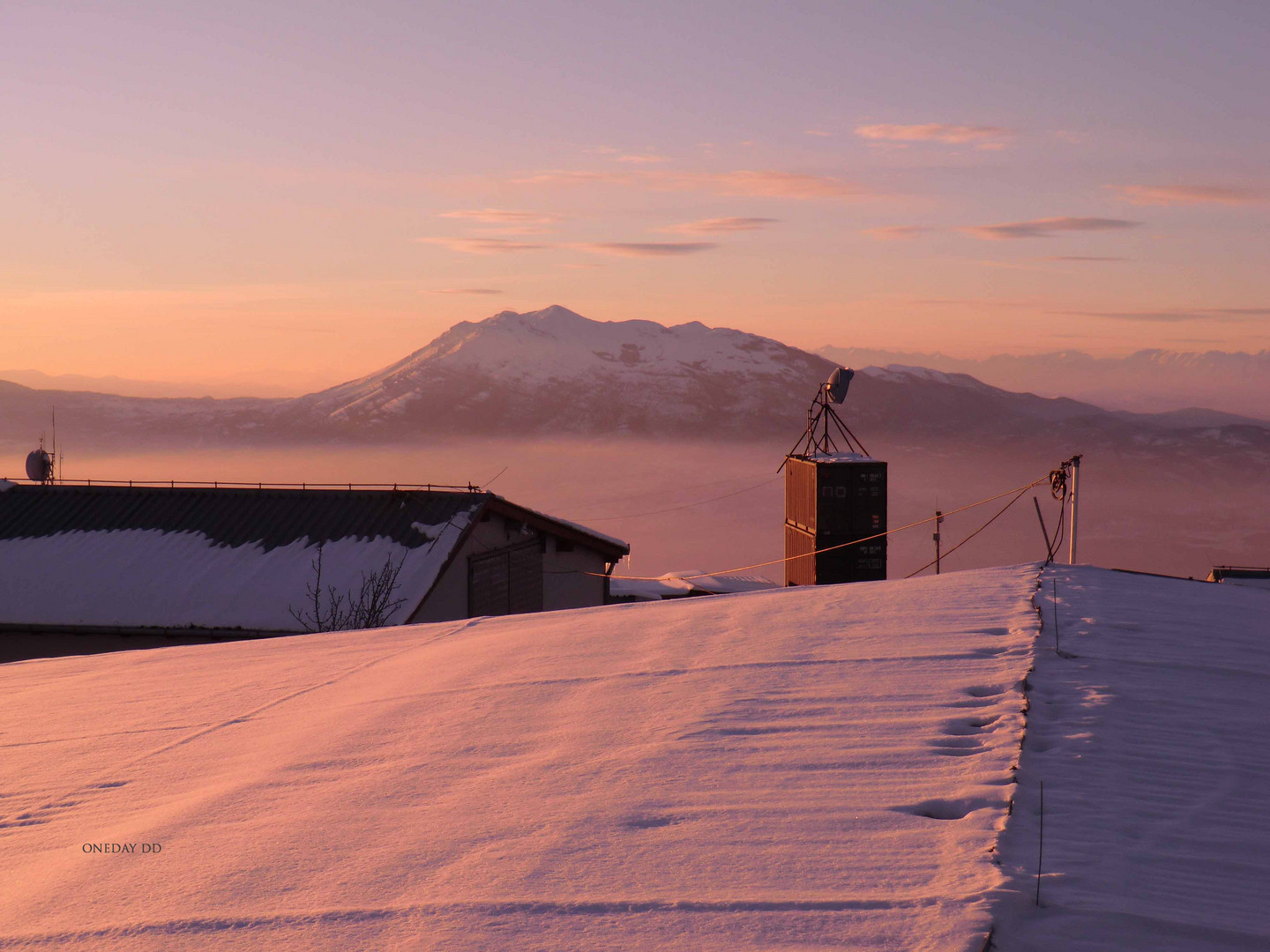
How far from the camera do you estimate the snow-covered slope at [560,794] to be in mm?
3836

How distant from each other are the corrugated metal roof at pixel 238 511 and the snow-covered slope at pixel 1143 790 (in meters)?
17.6

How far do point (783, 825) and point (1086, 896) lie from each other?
1.35 metres

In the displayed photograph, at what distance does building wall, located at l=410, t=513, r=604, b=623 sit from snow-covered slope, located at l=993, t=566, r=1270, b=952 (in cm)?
1286

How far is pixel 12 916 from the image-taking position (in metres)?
4.46

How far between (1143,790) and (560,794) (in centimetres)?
293

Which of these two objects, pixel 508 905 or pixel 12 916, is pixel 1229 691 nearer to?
pixel 508 905

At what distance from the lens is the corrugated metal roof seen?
23125 mm

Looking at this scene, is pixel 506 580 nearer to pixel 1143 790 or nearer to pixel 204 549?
pixel 204 549

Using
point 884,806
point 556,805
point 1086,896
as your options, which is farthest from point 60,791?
point 1086,896

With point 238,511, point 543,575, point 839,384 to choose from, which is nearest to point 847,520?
point 839,384

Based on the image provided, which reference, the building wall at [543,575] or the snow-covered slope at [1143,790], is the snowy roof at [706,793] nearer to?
the snow-covered slope at [1143,790]

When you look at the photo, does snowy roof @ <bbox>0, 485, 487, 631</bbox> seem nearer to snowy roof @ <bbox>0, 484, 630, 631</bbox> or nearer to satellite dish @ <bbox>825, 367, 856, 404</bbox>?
snowy roof @ <bbox>0, 484, 630, 631</bbox>

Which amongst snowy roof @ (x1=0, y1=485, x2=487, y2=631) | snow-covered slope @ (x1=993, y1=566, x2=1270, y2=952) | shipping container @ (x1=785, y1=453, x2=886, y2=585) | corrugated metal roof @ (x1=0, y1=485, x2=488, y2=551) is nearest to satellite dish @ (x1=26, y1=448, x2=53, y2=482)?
corrugated metal roof @ (x1=0, y1=485, x2=488, y2=551)

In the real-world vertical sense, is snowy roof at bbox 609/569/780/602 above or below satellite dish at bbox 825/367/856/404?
below
